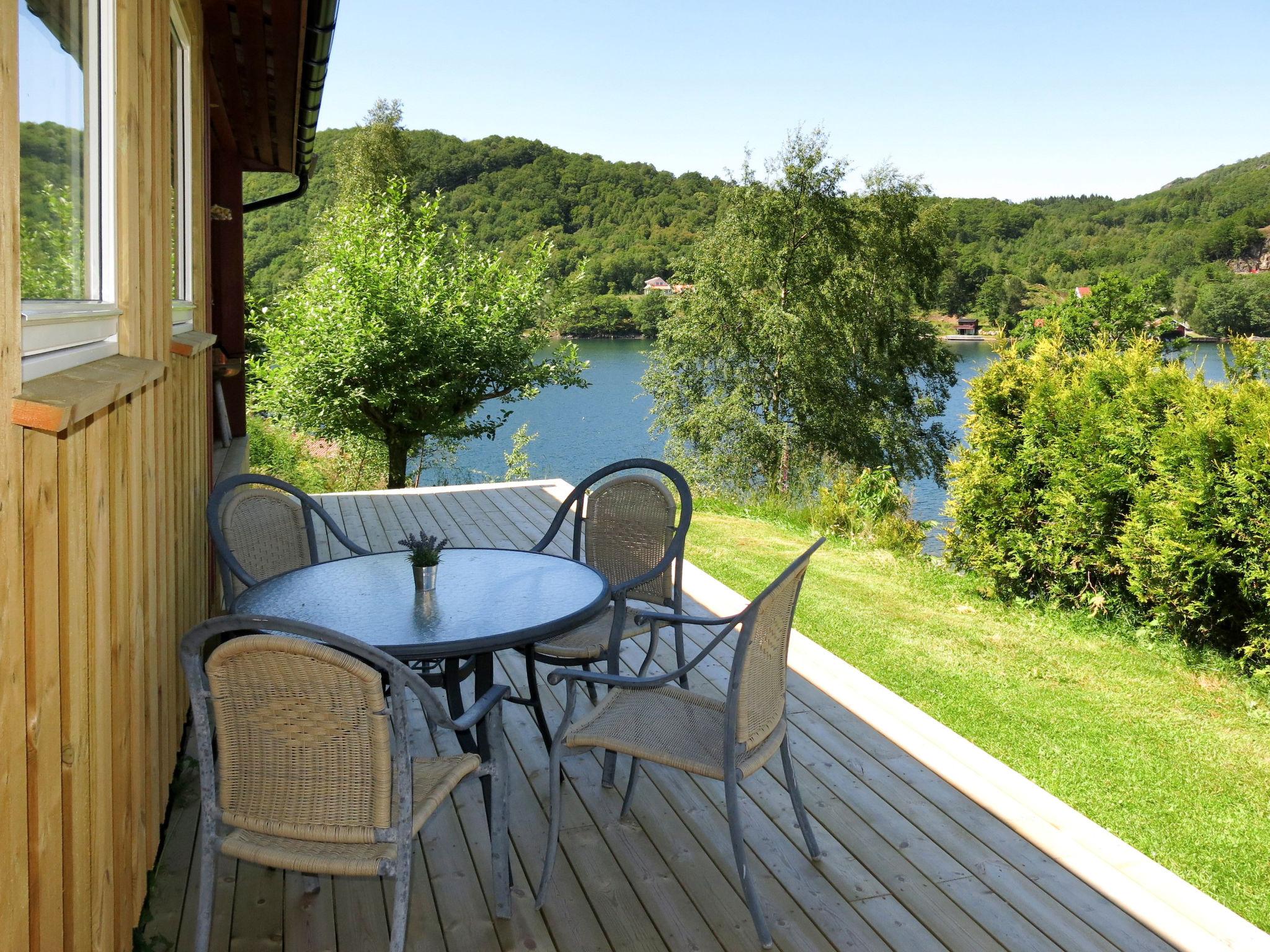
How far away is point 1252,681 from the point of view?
4.14 metres

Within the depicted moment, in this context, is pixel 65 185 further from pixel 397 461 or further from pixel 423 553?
pixel 397 461

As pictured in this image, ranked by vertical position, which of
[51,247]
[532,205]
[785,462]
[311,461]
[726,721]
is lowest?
[785,462]

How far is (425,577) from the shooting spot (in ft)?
8.63

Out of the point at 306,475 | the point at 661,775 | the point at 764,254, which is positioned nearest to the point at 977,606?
the point at 661,775

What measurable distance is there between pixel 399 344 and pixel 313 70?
7.29 meters

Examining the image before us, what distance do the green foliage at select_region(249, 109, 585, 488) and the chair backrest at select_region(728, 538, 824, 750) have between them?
9.13 metres

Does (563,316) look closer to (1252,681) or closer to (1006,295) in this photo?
(1252,681)

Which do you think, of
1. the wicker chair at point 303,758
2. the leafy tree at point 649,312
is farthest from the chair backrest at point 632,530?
the leafy tree at point 649,312

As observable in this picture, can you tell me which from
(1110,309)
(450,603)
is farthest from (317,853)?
(1110,309)

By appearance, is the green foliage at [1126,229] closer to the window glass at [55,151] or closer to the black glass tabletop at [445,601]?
the black glass tabletop at [445,601]

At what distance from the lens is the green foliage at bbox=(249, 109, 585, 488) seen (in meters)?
10.8

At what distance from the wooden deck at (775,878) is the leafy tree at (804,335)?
16565mm

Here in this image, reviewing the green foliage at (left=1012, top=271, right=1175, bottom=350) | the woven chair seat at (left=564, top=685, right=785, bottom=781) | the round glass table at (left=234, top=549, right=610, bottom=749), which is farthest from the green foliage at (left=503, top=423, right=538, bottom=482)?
the green foliage at (left=1012, top=271, right=1175, bottom=350)

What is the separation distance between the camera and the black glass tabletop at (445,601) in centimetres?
227
